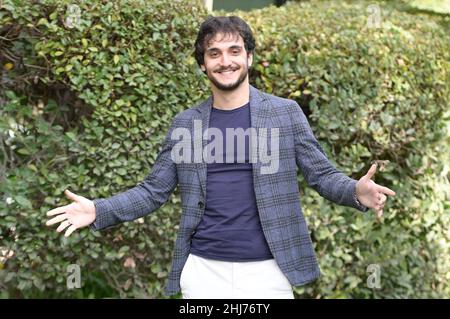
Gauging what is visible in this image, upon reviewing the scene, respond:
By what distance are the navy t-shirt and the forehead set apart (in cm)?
29

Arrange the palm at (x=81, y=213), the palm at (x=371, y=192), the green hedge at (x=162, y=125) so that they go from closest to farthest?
1. the palm at (x=371, y=192)
2. the palm at (x=81, y=213)
3. the green hedge at (x=162, y=125)

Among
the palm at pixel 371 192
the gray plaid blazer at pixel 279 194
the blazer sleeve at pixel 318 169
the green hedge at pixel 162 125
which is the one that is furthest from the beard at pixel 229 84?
the green hedge at pixel 162 125

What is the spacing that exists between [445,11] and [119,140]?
4.57 m

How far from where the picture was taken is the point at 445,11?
758 cm

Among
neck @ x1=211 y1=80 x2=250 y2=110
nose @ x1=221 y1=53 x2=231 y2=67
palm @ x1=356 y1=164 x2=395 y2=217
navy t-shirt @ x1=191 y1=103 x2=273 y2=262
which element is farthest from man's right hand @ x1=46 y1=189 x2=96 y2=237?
palm @ x1=356 y1=164 x2=395 y2=217

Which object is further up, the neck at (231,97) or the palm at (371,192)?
the neck at (231,97)

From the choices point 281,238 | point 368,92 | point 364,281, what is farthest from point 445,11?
point 281,238

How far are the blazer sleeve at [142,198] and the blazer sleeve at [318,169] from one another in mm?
549

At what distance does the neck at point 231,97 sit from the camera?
312cm

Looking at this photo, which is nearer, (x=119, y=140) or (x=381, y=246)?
(x=119, y=140)

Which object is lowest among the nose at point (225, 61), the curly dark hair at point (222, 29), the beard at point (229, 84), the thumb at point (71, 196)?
the thumb at point (71, 196)

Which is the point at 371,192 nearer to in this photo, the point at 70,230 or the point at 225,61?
the point at 225,61

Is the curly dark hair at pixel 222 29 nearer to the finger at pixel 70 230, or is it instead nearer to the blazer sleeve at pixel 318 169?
the blazer sleeve at pixel 318 169
